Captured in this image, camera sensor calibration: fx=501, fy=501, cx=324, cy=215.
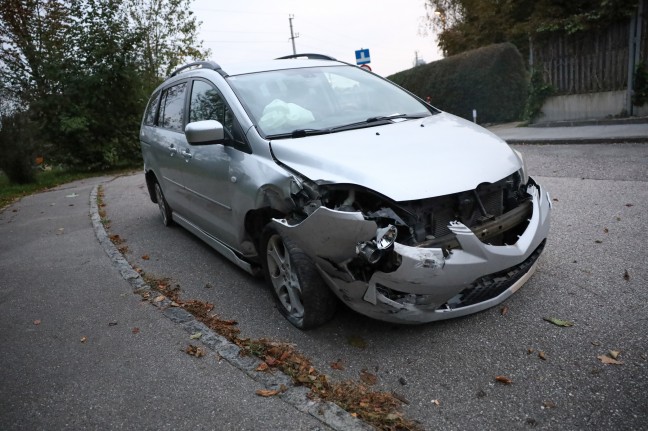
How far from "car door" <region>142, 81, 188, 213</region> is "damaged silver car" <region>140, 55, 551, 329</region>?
19.7 inches

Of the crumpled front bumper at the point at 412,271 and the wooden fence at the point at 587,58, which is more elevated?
the wooden fence at the point at 587,58

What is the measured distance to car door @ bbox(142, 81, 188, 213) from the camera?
525 centimetres

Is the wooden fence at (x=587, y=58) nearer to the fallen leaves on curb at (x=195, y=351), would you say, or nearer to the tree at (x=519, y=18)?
the tree at (x=519, y=18)

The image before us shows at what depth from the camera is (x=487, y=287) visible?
3.10 meters

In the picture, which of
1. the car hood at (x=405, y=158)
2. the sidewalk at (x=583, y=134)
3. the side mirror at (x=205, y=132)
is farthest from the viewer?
the sidewalk at (x=583, y=134)

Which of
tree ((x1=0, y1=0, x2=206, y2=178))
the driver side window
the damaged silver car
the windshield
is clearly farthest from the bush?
the windshield

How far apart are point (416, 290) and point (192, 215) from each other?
10.3 ft

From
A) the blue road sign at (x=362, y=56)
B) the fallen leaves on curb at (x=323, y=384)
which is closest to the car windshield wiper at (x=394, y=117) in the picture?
the fallen leaves on curb at (x=323, y=384)

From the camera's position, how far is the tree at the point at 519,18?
38.7ft

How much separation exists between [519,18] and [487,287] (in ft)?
62.1

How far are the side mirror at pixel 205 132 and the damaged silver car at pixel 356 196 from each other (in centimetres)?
1

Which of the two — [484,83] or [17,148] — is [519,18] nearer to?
[484,83]

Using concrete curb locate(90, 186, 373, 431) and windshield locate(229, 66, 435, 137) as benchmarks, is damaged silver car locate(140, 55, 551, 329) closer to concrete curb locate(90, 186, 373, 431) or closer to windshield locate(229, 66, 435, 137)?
windshield locate(229, 66, 435, 137)

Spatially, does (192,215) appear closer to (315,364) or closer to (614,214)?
(315,364)
